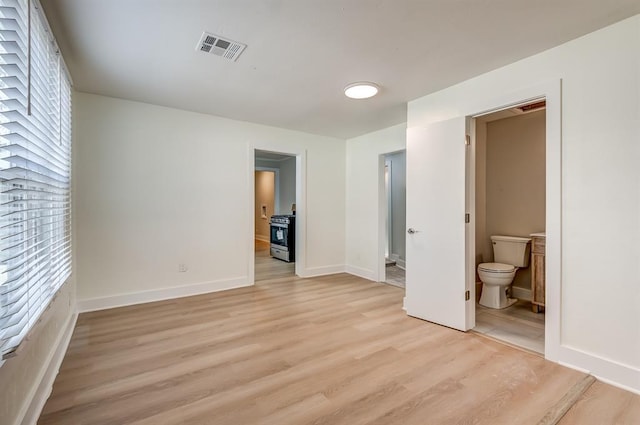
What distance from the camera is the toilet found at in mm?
3354

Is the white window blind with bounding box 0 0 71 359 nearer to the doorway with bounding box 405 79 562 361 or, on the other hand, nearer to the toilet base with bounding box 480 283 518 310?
the doorway with bounding box 405 79 562 361

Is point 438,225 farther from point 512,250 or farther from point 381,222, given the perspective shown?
point 381,222

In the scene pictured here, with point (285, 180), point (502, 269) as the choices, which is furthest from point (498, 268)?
→ point (285, 180)

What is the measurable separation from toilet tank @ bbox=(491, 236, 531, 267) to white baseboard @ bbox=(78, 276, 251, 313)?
3.36 m

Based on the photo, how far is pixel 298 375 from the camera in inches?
80.1

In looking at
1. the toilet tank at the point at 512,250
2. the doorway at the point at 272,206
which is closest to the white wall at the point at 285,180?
the doorway at the point at 272,206

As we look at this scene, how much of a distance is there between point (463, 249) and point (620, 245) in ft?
3.43

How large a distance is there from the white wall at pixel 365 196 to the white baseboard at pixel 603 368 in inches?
104

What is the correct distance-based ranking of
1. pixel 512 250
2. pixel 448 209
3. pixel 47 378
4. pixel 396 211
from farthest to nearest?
pixel 396 211
pixel 512 250
pixel 448 209
pixel 47 378

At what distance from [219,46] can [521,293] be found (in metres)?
4.28

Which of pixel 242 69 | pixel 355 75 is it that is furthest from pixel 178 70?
pixel 355 75

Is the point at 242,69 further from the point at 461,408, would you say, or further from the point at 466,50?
the point at 461,408

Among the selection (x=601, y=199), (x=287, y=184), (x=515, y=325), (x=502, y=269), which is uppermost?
(x=287, y=184)

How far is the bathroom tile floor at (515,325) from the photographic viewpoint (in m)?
2.56
